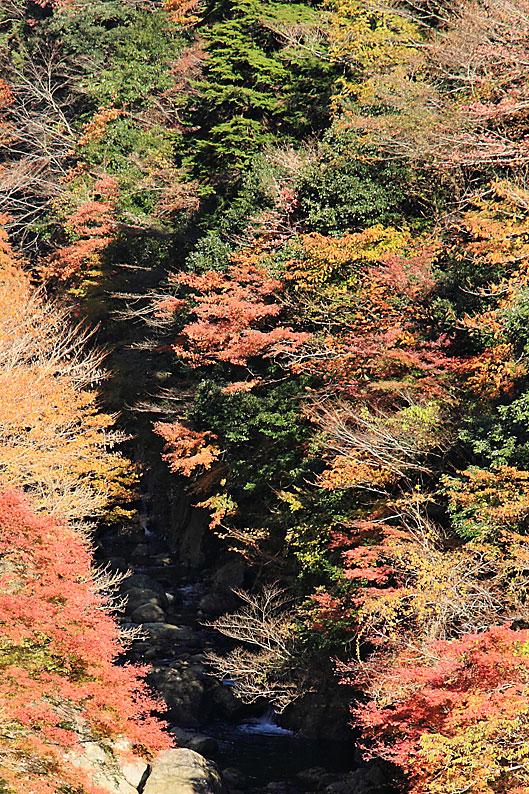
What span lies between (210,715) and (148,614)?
4830 millimetres

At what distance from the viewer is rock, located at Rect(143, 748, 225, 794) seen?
1283 centimetres

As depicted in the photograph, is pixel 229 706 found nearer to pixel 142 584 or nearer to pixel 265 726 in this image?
pixel 265 726

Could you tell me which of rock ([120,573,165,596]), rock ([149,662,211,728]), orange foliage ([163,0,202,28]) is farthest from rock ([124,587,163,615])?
orange foliage ([163,0,202,28])

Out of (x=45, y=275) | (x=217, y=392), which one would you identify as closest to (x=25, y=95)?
(x=45, y=275)

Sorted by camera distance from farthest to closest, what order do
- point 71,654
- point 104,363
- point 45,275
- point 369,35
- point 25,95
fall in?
1. point 25,95
2. point 45,275
3. point 104,363
4. point 369,35
5. point 71,654

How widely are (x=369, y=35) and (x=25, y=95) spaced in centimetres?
2215

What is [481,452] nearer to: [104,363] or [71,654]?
[71,654]

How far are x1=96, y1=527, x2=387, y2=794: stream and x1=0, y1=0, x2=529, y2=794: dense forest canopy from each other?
0.96 m

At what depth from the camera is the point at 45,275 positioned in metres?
32.9

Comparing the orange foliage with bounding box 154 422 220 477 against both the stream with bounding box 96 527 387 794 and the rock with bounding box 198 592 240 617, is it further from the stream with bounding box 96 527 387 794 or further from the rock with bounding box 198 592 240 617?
the stream with bounding box 96 527 387 794

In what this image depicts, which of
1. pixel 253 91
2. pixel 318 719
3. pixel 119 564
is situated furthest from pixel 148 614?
pixel 253 91

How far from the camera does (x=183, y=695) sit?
59.5ft

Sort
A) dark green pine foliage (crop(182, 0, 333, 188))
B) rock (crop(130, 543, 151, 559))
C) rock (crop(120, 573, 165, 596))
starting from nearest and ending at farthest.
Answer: dark green pine foliage (crop(182, 0, 333, 188)), rock (crop(120, 573, 165, 596)), rock (crop(130, 543, 151, 559))

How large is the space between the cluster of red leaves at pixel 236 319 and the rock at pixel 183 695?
24.6 ft
